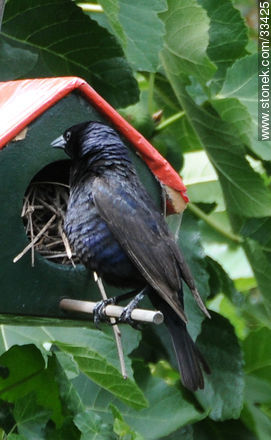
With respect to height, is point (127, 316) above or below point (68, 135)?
below

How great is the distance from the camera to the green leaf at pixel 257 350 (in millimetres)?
4004

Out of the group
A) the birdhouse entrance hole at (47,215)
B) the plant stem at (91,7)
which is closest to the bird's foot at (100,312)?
the birdhouse entrance hole at (47,215)

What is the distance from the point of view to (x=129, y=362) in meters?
3.46

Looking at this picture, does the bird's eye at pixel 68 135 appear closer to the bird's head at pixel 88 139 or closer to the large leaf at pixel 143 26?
the bird's head at pixel 88 139

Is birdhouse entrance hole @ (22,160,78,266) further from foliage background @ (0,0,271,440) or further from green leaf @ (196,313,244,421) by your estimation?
green leaf @ (196,313,244,421)

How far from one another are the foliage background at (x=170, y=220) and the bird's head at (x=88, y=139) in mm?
275

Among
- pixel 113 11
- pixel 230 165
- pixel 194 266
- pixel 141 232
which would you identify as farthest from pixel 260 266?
pixel 113 11

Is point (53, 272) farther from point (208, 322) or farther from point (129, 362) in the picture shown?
→ point (208, 322)

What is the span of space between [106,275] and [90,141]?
0.39 meters

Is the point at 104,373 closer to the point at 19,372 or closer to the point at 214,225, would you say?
the point at 19,372

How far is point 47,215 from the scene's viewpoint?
337 centimetres

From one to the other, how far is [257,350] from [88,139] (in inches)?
47.9

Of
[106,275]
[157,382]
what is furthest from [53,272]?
[157,382]

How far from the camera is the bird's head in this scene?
10.4 feet
